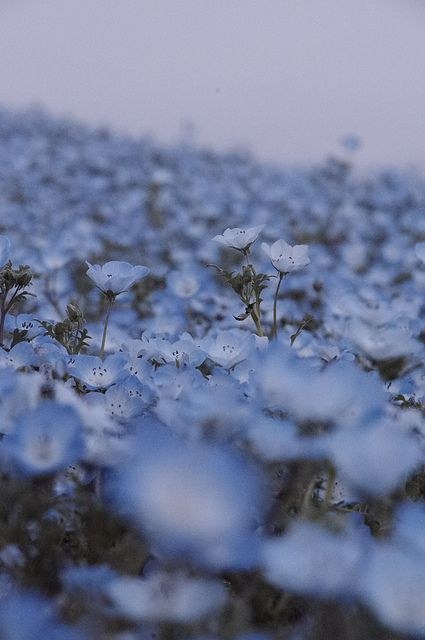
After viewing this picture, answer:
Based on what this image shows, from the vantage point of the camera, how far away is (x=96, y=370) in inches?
68.2

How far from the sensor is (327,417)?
1.12 m

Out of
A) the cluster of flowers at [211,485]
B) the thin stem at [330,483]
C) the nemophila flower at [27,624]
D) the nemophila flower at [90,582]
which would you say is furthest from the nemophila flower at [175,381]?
the nemophila flower at [27,624]

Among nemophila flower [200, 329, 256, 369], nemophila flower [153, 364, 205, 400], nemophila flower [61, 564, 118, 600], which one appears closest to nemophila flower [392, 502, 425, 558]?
nemophila flower [61, 564, 118, 600]

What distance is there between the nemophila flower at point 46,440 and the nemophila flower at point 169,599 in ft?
0.80

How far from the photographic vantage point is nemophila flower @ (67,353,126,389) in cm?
168

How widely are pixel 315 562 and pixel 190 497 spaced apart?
0.17 meters

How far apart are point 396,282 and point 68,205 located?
4.04 meters

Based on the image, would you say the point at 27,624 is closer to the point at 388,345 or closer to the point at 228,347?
Answer: the point at 388,345

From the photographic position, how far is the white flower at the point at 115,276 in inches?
76.2

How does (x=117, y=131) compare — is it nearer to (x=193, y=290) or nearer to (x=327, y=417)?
(x=193, y=290)

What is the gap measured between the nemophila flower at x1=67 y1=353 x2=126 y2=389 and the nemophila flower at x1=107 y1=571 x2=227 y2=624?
780 millimetres

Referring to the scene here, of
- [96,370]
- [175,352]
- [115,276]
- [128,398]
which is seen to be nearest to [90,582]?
[128,398]

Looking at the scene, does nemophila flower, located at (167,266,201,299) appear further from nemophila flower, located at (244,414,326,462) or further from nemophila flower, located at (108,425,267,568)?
nemophila flower, located at (108,425,267,568)

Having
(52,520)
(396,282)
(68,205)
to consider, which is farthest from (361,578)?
(68,205)
